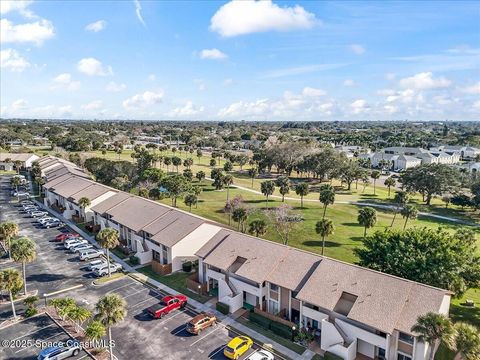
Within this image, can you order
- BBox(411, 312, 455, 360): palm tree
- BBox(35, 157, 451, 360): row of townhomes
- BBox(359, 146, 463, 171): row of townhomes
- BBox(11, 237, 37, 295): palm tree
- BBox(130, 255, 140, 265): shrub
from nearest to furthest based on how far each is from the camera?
1. BBox(411, 312, 455, 360): palm tree
2. BBox(35, 157, 451, 360): row of townhomes
3. BBox(11, 237, 37, 295): palm tree
4. BBox(130, 255, 140, 265): shrub
5. BBox(359, 146, 463, 171): row of townhomes

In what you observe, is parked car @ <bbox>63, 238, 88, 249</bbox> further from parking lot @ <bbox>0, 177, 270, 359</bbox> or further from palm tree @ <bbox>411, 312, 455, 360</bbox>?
palm tree @ <bbox>411, 312, 455, 360</bbox>

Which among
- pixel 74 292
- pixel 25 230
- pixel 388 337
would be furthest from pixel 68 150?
pixel 388 337

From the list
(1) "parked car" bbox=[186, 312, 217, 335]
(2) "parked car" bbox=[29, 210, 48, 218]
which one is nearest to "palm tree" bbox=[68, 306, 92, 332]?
(1) "parked car" bbox=[186, 312, 217, 335]

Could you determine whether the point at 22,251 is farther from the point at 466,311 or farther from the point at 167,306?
the point at 466,311

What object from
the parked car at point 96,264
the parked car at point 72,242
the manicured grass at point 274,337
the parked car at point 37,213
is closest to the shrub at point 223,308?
the manicured grass at point 274,337

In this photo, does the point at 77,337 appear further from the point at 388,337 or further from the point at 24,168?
the point at 24,168

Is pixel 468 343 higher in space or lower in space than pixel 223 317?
higher

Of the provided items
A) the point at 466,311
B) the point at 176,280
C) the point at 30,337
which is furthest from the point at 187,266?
the point at 466,311
